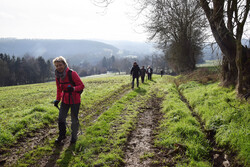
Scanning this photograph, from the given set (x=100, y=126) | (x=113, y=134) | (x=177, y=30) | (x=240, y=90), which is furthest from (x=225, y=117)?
(x=177, y=30)

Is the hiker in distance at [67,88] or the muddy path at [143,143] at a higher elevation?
the hiker in distance at [67,88]

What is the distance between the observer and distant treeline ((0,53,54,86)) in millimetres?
65062

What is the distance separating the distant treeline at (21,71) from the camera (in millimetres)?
65062

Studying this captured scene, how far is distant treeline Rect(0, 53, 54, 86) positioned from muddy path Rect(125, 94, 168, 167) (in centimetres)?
7264

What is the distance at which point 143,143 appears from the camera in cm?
499

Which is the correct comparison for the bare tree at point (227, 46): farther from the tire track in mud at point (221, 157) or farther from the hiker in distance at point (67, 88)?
the hiker in distance at point (67, 88)

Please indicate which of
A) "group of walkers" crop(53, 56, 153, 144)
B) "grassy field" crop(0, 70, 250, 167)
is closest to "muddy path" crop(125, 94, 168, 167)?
"grassy field" crop(0, 70, 250, 167)

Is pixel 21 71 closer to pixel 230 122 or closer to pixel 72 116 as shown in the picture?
pixel 72 116

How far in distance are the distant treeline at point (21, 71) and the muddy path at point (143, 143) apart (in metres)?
72.6

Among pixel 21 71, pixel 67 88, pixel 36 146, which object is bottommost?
pixel 36 146

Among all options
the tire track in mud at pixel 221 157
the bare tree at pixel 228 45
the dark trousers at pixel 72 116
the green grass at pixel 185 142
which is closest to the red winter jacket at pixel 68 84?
the dark trousers at pixel 72 116

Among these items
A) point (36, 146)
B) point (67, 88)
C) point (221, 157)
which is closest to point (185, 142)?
point (221, 157)

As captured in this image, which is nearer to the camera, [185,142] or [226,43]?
[185,142]

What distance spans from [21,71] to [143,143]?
8544 cm
